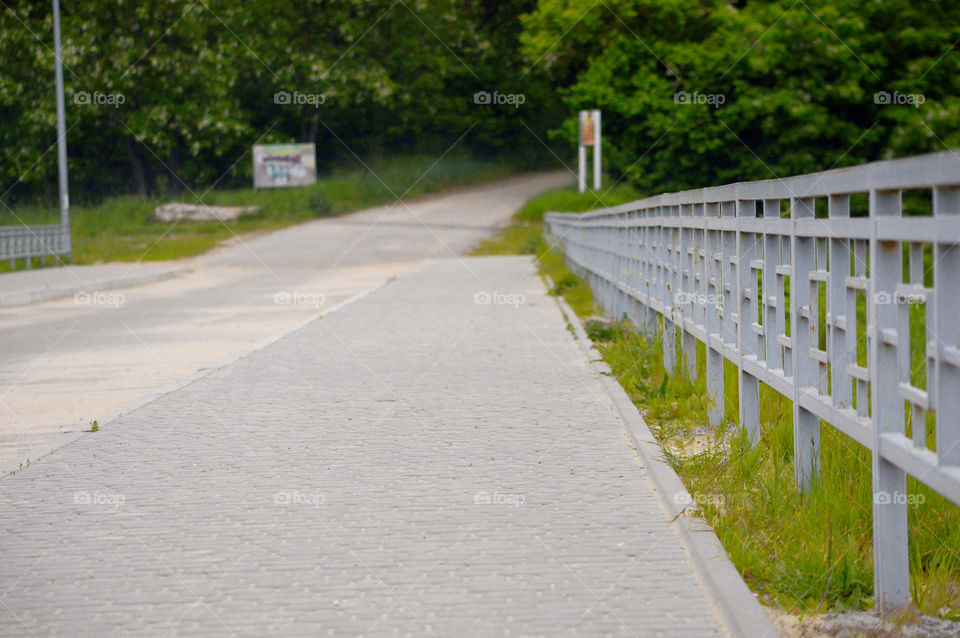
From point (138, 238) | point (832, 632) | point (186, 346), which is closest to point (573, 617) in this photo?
point (832, 632)

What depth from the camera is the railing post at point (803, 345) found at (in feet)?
17.7

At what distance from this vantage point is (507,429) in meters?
7.79

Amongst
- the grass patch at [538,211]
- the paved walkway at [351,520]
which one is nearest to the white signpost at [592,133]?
the grass patch at [538,211]

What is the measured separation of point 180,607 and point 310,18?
5900 centimetres

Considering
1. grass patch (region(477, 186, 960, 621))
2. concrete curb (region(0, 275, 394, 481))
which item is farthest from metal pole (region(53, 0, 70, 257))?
grass patch (region(477, 186, 960, 621))

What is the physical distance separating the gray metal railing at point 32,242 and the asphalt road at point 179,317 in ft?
11.4

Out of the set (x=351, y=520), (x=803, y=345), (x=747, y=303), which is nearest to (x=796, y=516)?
(x=803, y=345)

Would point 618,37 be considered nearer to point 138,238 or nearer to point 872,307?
point 138,238

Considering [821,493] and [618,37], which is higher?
[618,37]

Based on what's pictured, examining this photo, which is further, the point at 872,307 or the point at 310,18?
the point at 310,18

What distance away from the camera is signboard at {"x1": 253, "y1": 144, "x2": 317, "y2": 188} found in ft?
168

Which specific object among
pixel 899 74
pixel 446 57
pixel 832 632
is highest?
pixel 446 57

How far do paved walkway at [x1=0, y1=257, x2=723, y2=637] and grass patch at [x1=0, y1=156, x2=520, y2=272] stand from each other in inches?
893

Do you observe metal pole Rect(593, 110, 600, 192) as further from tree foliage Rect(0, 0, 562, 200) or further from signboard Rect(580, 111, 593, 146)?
tree foliage Rect(0, 0, 562, 200)
